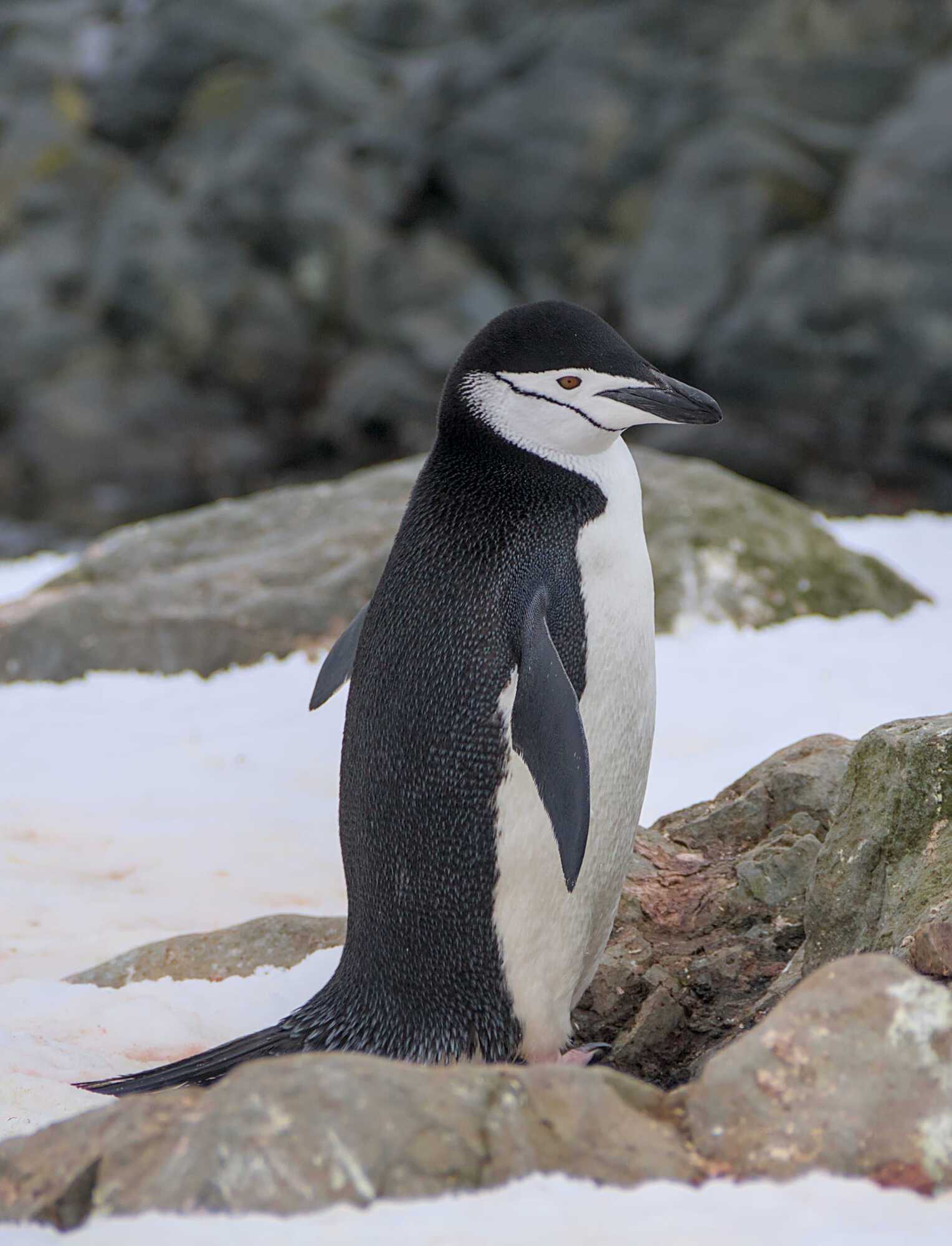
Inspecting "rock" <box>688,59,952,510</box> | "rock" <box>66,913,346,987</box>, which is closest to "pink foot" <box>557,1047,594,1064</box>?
"rock" <box>66,913,346,987</box>

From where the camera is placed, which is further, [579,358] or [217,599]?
[217,599]

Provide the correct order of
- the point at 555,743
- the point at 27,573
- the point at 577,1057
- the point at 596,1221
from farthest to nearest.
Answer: the point at 27,573, the point at 577,1057, the point at 555,743, the point at 596,1221

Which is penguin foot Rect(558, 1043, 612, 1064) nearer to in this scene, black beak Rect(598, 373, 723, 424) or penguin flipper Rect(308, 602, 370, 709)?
penguin flipper Rect(308, 602, 370, 709)

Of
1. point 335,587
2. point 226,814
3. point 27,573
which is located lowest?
point 27,573

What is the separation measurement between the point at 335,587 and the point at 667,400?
3.07 m

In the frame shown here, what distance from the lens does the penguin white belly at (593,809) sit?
243 cm

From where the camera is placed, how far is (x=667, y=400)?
2.49 m

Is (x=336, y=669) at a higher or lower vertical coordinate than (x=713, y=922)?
higher

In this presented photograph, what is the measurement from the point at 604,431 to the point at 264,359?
15.1m

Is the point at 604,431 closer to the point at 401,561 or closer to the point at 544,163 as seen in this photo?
the point at 401,561

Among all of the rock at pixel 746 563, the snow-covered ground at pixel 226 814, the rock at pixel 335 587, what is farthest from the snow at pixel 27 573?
the rock at pixel 746 563

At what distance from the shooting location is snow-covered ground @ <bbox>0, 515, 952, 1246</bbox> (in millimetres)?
2334

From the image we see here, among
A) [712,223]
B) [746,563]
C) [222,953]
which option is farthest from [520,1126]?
[712,223]

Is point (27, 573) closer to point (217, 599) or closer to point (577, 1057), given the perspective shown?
point (217, 599)
